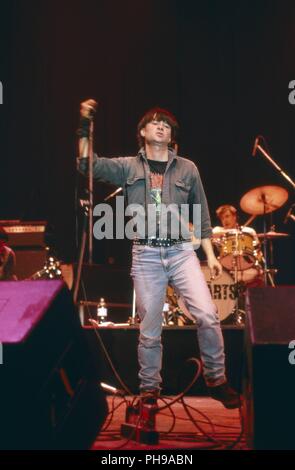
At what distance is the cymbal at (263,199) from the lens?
815 centimetres

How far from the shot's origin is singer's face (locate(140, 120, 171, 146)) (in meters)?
3.89

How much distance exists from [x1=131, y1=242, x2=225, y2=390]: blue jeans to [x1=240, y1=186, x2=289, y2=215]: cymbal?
4588 millimetres

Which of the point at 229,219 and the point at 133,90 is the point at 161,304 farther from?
the point at 133,90

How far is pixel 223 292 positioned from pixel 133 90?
4035 millimetres

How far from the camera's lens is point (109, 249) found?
991cm

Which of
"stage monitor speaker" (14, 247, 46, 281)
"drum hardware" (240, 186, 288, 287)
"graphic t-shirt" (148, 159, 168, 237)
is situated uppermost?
"drum hardware" (240, 186, 288, 287)

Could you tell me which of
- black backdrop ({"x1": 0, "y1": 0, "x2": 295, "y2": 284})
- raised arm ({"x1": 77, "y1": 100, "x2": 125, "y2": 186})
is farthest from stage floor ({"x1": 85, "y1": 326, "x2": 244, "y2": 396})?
black backdrop ({"x1": 0, "y1": 0, "x2": 295, "y2": 284})

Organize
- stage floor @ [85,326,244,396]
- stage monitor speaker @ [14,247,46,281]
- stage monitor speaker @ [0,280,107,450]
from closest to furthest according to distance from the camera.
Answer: stage monitor speaker @ [0,280,107,450] < stage floor @ [85,326,244,396] < stage monitor speaker @ [14,247,46,281]

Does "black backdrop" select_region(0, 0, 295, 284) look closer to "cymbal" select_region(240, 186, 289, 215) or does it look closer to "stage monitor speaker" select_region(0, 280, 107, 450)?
"cymbal" select_region(240, 186, 289, 215)

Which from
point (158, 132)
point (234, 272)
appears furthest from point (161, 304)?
point (234, 272)

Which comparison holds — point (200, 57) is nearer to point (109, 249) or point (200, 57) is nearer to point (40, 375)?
point (109, 249)

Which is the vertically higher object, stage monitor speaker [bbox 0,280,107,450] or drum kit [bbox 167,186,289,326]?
drum kit [bbox 167,186,289,326]

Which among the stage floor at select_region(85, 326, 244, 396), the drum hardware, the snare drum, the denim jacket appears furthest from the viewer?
the drum hardware

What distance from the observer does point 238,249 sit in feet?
25.3
